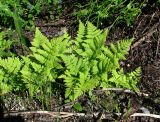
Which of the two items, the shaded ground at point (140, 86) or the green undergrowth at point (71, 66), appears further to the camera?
the shaded ground at point (140, 86)

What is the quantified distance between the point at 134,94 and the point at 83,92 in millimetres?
464

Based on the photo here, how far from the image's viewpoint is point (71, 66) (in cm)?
305

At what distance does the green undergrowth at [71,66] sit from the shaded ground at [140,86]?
14 cm

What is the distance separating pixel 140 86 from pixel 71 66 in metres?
0.73

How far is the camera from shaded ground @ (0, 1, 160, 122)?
322cm

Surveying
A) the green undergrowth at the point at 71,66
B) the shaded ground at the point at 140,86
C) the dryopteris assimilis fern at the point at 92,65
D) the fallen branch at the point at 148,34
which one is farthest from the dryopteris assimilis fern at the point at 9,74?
the fallen branch at the point at 148,34

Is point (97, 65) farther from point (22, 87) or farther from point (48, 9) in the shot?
point (48, 9)

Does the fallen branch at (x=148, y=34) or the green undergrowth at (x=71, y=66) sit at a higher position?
the fallen branch at (x=148, y=34)

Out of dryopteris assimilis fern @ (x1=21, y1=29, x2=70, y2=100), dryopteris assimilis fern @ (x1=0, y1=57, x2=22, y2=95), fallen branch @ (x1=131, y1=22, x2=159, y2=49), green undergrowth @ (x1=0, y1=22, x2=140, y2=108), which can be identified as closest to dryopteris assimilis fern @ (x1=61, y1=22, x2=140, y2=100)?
green undergrowth @ (x1=0, y1=22, x2=140, y2=108)

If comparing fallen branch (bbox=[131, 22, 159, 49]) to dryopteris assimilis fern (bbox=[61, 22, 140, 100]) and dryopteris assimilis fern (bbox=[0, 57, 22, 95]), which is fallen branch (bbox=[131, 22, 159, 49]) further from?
dryopteris assimilis fern (bbox=[0, 57, 22, 95])

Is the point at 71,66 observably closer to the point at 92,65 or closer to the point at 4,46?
the point at 92,65

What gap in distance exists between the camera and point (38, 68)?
10.3ft

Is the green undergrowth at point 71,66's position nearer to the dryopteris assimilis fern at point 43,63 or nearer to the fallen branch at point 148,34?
the dryopteris assimilis fern at point 43,63

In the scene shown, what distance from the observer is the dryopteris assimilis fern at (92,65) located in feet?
9.98
